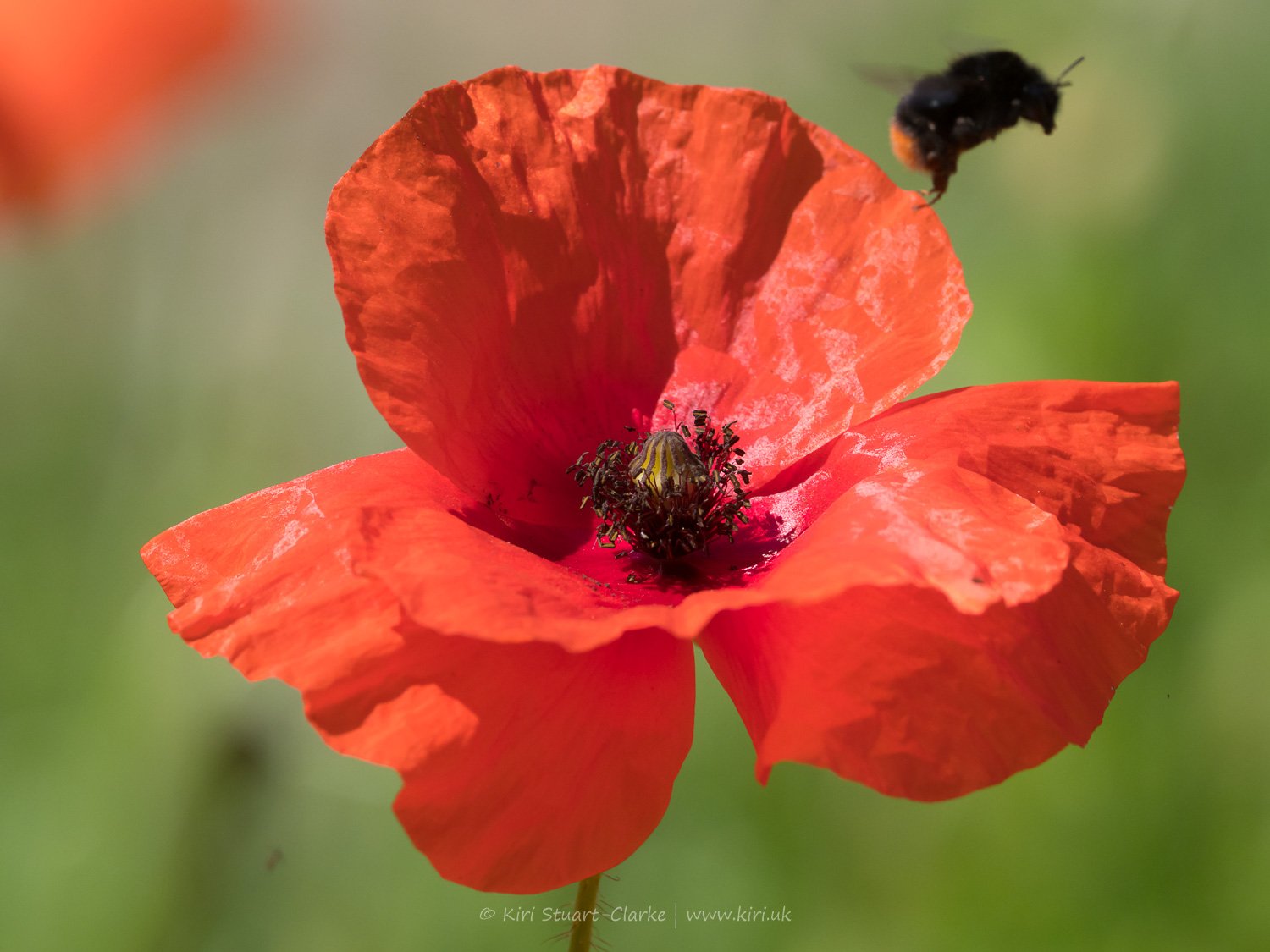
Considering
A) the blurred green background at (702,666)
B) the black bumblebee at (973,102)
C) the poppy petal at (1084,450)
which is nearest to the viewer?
the poppy petal at (1084,450)

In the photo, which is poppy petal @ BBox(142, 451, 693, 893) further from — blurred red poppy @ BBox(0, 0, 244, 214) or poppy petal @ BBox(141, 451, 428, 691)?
blurred red poppy @ BBox(0, 0, 244, 214)

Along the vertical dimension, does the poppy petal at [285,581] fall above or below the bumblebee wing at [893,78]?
below

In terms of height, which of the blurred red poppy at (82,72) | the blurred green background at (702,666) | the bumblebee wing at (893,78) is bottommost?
the blurred green background at (702,666)

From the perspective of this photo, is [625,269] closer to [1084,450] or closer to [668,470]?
[668,470]

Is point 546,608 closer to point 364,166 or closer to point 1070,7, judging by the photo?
point 364,166

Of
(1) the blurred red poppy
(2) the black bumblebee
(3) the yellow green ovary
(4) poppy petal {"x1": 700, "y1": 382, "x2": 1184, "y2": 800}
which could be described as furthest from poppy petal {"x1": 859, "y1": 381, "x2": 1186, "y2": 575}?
(1) the blurred red poppy

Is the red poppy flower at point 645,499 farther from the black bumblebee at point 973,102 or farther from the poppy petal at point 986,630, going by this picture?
the black bumblebee at point 973,102

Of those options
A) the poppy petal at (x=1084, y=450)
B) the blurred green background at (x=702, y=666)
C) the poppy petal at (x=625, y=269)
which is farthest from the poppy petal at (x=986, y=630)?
the blurred green background at (x=702, y=666)
